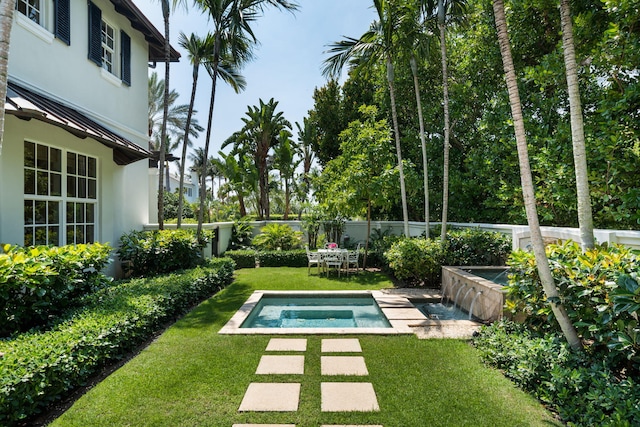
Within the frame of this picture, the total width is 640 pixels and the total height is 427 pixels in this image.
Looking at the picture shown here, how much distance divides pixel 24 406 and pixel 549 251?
611 centimetres

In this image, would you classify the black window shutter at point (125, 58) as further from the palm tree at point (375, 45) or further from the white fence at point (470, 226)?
the palm tree at point (375, 45)

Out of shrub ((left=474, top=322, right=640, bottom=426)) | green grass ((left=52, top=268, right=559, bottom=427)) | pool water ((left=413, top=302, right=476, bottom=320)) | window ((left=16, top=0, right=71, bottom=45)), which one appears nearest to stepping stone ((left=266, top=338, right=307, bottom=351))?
green grass ((left=52, top=268, right=559, bottom=427))

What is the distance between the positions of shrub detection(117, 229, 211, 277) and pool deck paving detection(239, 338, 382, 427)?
513 cm

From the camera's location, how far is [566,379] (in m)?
3.35

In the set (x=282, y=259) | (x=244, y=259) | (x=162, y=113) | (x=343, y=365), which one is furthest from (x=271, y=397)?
(x=162, y=113)

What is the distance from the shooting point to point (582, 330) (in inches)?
142

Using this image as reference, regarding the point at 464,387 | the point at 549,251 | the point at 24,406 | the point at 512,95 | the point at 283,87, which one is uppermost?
the point at 283,87

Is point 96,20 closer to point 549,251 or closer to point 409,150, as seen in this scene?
point 549,251

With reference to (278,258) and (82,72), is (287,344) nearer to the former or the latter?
(82,72)

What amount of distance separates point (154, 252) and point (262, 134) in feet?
54.7

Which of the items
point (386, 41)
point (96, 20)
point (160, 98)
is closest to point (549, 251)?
point (386, 41)

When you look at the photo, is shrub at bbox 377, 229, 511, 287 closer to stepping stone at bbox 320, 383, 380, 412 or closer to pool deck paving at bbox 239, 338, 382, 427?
pool deck paving at bbox 239, 338, 382, 427

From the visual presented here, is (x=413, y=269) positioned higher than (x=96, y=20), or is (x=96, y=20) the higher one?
(x=96, y=20)

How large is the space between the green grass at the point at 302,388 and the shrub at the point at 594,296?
3.03 ft
